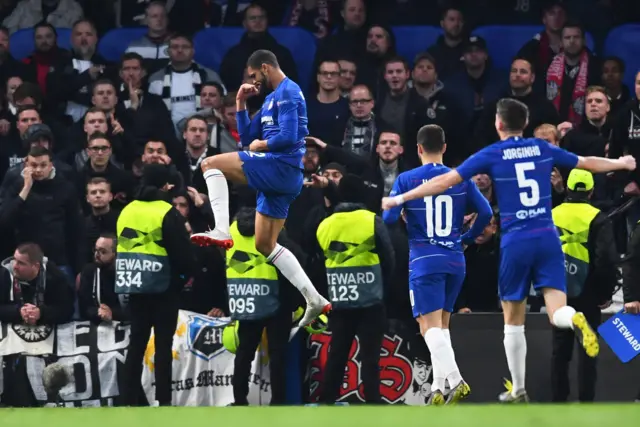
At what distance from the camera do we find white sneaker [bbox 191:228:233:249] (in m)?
10.6

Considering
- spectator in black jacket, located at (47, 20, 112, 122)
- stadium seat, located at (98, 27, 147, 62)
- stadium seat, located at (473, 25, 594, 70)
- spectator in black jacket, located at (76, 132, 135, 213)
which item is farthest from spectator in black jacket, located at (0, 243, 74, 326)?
stadium seat, located at (473, 25, 594, 70)

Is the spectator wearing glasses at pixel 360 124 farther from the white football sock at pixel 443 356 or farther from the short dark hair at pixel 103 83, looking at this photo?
the white football sock at pixel 443 356

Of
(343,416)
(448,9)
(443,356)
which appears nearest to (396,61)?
(448,9)

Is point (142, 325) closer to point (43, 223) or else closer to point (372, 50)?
point (43, 223)

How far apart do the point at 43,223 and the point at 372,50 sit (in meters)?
4.05

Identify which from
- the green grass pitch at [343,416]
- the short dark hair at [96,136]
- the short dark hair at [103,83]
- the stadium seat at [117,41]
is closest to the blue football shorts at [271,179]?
the green grass pitch at [343,416]

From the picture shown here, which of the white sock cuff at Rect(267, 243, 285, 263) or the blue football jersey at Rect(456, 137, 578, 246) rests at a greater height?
the blue football jersey at Rect(456, 137, 578, 246)

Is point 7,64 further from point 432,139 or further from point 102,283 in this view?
point 432,139

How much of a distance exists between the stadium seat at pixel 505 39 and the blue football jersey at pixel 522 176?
6452 millimetres

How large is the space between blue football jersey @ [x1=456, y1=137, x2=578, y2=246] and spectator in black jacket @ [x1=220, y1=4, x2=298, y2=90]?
593cm

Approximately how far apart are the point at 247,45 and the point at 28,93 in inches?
93.6

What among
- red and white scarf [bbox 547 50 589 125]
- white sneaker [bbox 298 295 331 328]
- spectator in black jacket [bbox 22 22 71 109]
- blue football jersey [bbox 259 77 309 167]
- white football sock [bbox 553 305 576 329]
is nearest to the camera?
white football sock [bbox 553 305 576 329]

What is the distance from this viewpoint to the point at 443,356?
1102 cm

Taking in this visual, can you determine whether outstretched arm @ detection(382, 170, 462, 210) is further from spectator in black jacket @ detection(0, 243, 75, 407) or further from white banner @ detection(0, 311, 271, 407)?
spectator in black jacket @ detection(0, 243, 75, 407)
